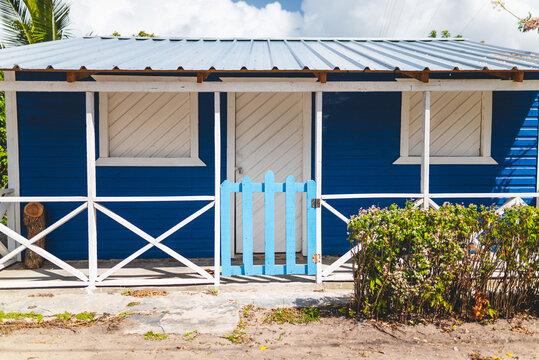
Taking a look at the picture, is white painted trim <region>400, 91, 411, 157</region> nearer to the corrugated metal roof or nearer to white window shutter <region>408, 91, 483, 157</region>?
white window shutter <region>408, 91, 483, 157</region>

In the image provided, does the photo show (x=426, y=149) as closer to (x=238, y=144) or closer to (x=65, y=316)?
(x=238, y=144)

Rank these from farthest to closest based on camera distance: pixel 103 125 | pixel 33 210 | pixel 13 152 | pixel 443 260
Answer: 1. pixel 103 125
2. pixel 13 152
3. pixel 33 210
4. pixel 443 260

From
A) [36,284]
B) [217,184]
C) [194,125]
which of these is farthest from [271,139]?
[36,284]

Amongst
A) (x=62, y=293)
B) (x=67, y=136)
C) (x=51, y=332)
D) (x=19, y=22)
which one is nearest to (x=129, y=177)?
(x=67, y=136)

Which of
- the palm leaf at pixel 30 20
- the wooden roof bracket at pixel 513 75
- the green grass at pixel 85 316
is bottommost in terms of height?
the green grass at pixel 85 316

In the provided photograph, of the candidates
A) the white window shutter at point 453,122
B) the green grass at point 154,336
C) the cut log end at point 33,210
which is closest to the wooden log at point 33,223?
the cut log end at point 33,210

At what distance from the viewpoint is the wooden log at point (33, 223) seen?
244 inches

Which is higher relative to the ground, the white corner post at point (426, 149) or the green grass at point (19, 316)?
the white corner post at point (426, 149)

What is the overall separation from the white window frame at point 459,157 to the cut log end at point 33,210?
17.8ft

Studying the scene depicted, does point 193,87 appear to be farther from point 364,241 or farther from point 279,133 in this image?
point 364,241

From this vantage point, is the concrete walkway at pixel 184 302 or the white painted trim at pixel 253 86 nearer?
the concrete walkway at pixel 184 302

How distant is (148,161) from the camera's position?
6.66m

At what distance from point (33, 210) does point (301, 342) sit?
440cm

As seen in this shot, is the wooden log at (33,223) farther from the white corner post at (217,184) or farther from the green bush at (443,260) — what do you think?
the green bush at (443,260)
